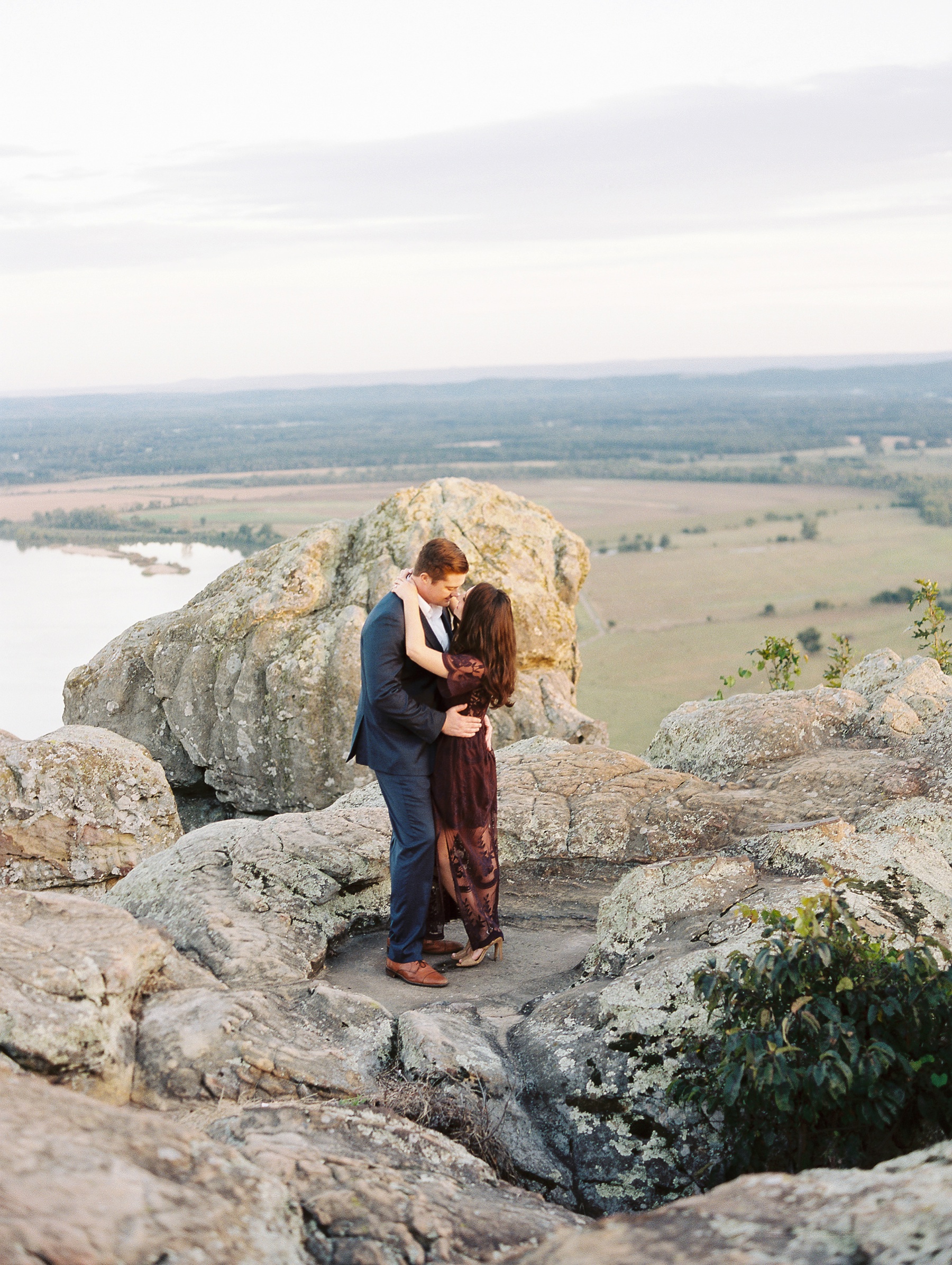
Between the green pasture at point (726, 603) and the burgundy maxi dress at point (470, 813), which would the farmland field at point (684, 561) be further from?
the burgundy maxi dress at point (470, 813)

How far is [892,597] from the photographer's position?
241ft

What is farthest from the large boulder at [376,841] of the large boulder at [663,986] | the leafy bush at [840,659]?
the leafy bush at [840,659]

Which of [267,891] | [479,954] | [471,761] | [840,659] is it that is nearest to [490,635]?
[471,761]

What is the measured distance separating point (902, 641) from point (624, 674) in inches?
593

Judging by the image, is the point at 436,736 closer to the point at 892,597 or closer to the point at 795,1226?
the point at 795,1226

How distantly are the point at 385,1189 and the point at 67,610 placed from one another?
58.2 metres

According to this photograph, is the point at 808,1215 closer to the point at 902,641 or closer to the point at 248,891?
the point at 248,891

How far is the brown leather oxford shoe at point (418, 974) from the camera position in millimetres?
7031

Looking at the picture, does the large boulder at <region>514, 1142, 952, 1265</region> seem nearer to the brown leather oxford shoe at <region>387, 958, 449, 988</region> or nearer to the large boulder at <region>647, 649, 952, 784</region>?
the brown leather oxford shoe at <region>387, 958, 449, 988</region>

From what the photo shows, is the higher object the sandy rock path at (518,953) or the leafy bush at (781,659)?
the leafy bush at (781,659)

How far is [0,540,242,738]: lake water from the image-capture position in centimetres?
4297

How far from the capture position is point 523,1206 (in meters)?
4.45

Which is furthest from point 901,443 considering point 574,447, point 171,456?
point 171,456

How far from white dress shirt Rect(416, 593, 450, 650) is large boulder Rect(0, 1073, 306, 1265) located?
365cm
